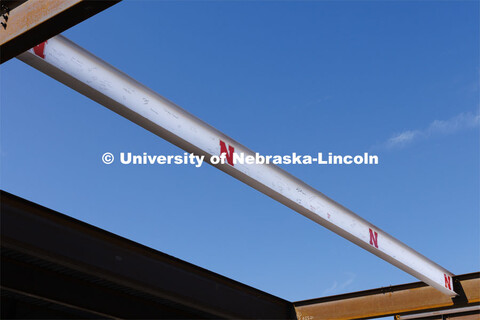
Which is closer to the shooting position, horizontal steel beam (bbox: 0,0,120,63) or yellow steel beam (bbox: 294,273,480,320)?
horizontal steel beam (bbox: 0,0,120,63)

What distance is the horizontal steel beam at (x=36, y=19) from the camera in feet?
14.3

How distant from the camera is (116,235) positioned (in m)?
8.55

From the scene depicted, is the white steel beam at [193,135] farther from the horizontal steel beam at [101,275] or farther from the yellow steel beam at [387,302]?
the horizontal steel beam at [101,275]

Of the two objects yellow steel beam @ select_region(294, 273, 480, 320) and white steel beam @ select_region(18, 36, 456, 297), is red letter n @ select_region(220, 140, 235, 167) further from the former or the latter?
yellow steel beam @ select_region(294, 273, 480, 320)

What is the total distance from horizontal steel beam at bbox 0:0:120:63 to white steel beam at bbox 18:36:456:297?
0.47 m

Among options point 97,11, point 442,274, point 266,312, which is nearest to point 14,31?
point 97,11

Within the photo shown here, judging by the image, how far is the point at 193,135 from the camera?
6727 millimetres

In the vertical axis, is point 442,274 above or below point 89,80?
below

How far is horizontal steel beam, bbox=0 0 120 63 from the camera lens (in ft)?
14.3

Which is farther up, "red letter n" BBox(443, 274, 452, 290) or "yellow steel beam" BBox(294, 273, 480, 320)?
"red letter n" BBox(443, 274, 452, 290)

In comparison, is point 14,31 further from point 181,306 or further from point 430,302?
point 430,302

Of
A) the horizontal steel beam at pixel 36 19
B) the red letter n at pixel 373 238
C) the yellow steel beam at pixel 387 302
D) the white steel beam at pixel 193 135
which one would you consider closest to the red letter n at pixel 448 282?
the yellow steel beam at pixel 387 302

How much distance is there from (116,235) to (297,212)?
2.68 meters

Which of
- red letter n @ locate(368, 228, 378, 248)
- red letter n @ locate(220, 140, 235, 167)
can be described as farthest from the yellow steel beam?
red letter n @ locate(220, 140, 235, 167)
